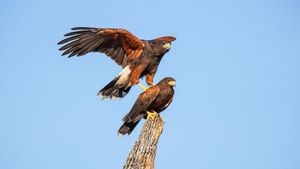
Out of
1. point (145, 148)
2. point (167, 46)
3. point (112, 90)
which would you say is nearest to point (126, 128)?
point (112, 90)

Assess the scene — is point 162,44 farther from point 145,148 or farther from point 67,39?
point 145,148

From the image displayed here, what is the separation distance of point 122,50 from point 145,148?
17.4ft

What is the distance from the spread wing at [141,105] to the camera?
9.16 meters

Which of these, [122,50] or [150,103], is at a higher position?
[122,50]

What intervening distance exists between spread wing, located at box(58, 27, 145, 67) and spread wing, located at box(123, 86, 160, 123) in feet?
7.29

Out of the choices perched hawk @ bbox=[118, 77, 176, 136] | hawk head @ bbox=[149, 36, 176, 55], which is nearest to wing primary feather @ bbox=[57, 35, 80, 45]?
hawk head @ bbox=[149, 36, 176, 55]

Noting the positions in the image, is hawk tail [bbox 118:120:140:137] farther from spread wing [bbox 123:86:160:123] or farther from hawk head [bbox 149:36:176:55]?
hawk head [bbox 149:36:176:55]

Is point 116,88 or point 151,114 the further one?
point 116,88

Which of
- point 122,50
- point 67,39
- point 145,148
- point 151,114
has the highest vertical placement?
point 122,50

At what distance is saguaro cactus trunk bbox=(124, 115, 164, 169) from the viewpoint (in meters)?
6.36

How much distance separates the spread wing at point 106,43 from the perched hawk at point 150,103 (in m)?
2.02

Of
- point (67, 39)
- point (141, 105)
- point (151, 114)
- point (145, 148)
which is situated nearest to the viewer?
point (145, 148)

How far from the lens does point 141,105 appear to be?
9.24 m

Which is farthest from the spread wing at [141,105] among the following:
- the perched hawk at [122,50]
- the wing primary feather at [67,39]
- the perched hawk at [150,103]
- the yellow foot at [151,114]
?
the wing primary feather at [67,39]
